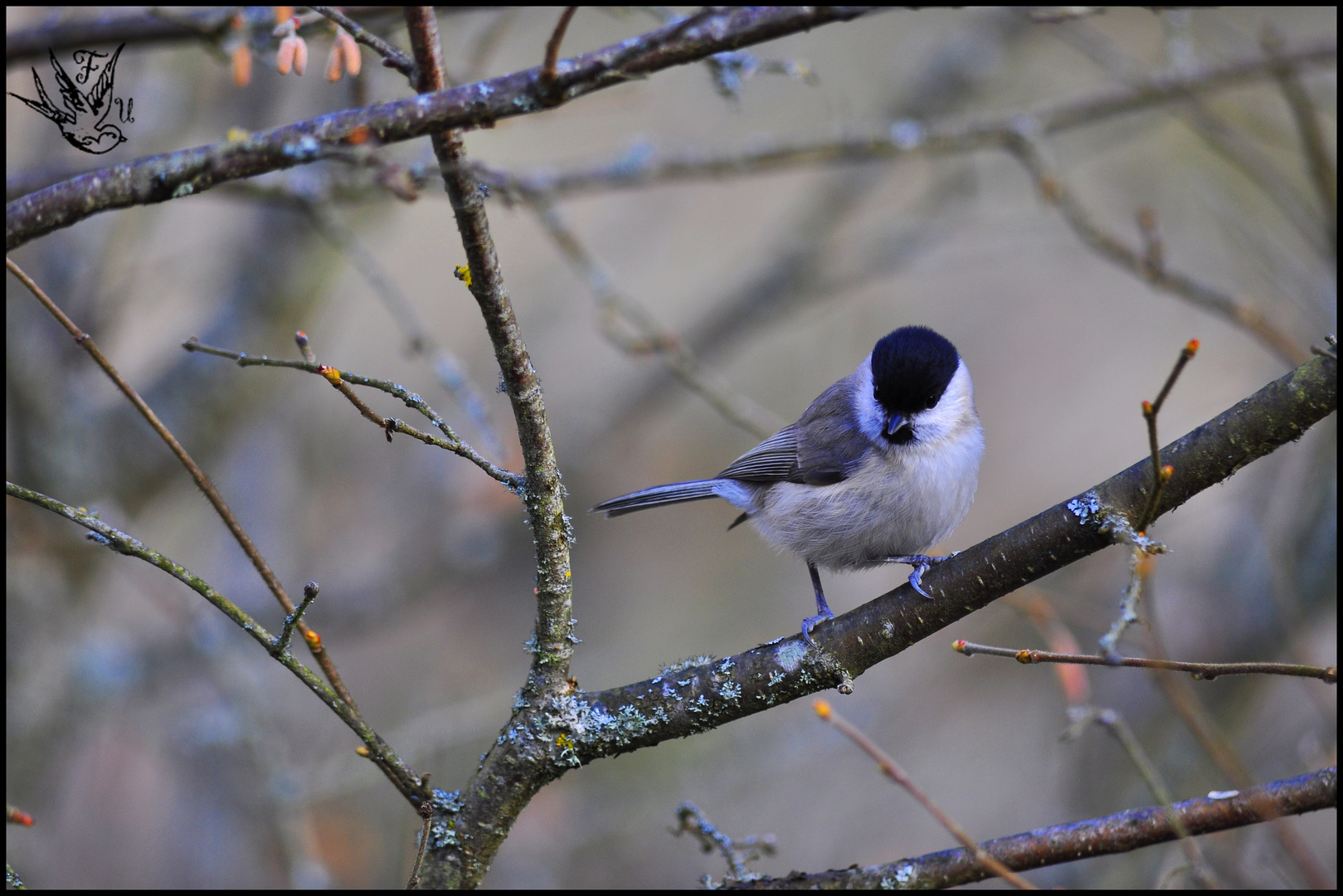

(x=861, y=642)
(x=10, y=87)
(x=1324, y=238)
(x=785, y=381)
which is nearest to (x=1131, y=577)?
(x=861, y=642)

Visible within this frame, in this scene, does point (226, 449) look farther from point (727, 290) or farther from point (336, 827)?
point (727, 290)

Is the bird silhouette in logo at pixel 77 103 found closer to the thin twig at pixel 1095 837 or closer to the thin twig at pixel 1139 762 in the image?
the thin twig at pixel 1095 837

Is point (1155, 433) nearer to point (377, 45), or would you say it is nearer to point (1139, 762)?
point (1139, 762)

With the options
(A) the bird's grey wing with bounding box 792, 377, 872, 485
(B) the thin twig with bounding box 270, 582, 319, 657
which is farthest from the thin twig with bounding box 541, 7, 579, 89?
(A) the bird's grey wing with bounding box 792, 377, 872, 485

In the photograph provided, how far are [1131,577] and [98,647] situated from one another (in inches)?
169

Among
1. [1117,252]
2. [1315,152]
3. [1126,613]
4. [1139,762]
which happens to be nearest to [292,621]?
[1126,613]

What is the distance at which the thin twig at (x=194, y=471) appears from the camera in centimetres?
155

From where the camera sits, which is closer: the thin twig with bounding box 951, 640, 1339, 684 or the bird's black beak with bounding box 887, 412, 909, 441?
the thin twig with bounding box 951, 640, 1339, 684

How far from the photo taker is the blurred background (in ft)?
12.4

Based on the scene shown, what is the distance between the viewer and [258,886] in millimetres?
4688

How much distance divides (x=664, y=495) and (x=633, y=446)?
3034 millimetres

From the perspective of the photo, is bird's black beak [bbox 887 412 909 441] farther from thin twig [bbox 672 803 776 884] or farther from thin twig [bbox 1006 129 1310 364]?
thin twig [bbox 672 803 776 884]

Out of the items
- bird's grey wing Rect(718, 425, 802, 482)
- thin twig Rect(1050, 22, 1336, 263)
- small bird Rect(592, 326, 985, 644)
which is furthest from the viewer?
bird's grey wing Rect(718, 425, 802, 482)

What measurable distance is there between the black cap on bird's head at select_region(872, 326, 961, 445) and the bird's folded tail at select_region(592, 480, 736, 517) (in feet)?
2.47
